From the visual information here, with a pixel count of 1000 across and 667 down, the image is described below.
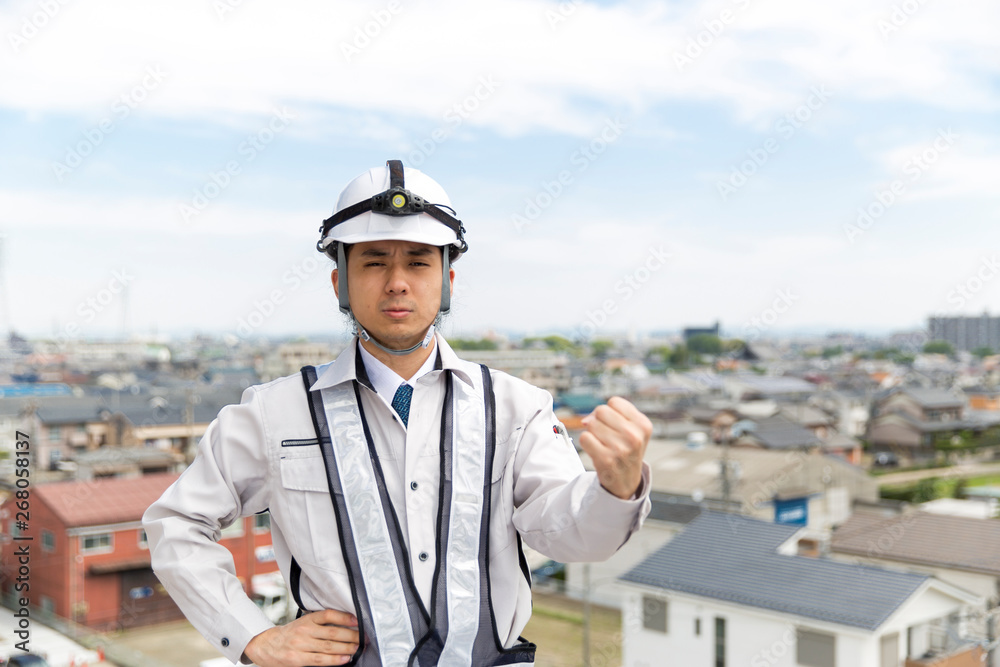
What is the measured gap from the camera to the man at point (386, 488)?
901 millimetres

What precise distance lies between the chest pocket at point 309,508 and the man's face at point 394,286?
16 centimetres

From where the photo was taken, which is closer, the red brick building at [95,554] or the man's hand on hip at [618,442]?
the man's hand on hip at [618,442]

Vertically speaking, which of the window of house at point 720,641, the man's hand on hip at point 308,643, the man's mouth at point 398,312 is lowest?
the window of house at point 720,641

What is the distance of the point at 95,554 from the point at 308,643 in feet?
30.2

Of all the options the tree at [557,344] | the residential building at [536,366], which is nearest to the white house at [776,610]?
the residential building at [536,366]

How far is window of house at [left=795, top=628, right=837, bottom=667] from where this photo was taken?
588cm

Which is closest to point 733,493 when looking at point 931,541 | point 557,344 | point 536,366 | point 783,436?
point 931,541

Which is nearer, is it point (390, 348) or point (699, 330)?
point (390, 348)

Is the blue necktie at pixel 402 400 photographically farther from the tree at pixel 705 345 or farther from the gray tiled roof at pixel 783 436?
the tree at pixel 705 345

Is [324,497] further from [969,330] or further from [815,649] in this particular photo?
[969,330]

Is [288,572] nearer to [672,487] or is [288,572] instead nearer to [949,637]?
[949,637]

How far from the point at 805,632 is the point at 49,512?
24.7ft

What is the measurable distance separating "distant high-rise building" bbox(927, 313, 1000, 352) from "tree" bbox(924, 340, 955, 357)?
329 millimetres

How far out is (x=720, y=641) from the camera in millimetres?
6586
